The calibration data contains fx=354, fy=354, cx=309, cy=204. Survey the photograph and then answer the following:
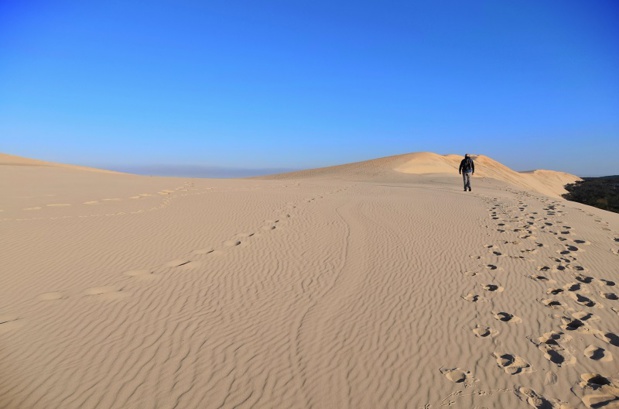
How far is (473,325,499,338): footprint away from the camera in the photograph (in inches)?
169

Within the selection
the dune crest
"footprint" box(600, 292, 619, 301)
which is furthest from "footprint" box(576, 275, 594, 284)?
the dune crest

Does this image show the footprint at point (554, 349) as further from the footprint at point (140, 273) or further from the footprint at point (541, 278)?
the footprint at point (140, 273)

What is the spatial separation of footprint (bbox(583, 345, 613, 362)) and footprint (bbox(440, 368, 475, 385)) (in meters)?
1.47

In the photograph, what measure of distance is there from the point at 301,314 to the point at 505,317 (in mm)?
2730

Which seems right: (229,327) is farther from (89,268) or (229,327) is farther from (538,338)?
(538,338)

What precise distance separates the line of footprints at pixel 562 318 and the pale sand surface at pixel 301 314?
0.08 feet

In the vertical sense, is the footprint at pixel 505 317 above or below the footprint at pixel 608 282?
below

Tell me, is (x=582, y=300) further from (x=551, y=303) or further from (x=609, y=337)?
(x=609, y=337)

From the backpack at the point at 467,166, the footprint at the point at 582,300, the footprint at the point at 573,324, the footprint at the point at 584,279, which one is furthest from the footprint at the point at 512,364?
the backpack at the point at 467,166

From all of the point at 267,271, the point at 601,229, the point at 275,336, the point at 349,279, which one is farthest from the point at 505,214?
the point at 275,336

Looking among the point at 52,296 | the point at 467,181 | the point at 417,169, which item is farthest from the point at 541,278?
the point at 417,169

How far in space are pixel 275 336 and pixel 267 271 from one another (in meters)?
2.09

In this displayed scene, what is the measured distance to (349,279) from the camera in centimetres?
602

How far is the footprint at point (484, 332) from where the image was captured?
14.1ft
